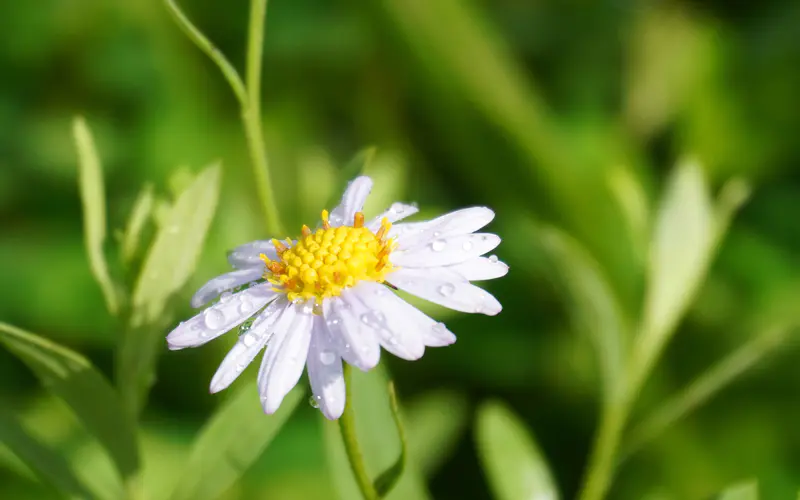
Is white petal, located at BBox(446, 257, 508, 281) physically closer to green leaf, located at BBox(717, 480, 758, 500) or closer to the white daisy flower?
the white daisy flower

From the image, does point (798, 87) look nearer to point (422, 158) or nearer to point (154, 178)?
point (422, 158)

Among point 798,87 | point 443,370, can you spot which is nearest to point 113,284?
point 443,370

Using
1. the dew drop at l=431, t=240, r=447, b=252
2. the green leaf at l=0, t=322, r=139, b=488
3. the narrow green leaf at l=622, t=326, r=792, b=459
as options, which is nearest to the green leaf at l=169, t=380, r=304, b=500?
the green leaf at l=0, t=322, r=139, b=488

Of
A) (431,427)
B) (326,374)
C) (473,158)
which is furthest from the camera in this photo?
(473,158)

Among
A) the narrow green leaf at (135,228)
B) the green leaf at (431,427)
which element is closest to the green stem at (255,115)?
the narrow green leaf at (135,228)

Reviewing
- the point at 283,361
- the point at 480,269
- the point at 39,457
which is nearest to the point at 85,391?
the point at 39,457

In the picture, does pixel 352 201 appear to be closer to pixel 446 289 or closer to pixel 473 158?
pixel 446 289

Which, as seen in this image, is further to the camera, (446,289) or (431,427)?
(431,427)
